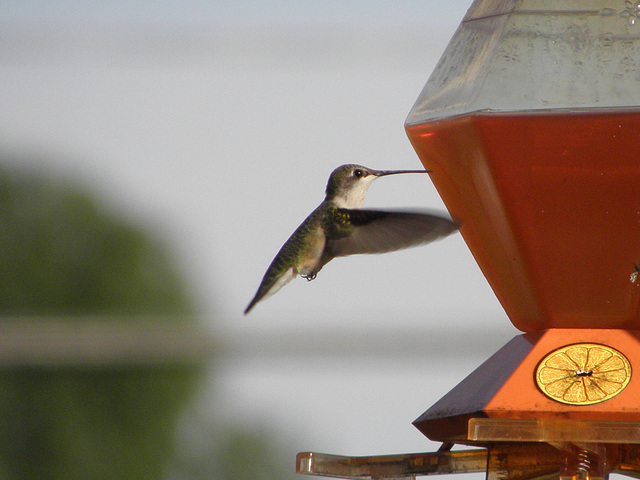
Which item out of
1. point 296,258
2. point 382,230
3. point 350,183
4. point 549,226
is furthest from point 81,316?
point 549,226

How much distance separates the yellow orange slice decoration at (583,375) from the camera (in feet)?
7.20

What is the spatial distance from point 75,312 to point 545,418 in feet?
64.4

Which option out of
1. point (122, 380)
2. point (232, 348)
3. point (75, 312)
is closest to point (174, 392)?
point (122, 380)

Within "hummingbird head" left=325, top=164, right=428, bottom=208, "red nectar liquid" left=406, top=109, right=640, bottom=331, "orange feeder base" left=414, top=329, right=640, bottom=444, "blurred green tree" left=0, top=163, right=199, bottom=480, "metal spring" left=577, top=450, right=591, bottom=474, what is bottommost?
"metal spring" left=577, top=450, right=591, bottom=474

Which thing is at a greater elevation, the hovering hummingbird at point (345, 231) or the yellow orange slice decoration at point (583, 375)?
the hovering hummingbird at point (345, 231)

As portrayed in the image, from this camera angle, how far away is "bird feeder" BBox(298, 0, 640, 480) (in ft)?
7.29

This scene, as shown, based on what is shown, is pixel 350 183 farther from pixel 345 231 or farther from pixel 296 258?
pixel 296 258

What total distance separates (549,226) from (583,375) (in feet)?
1.17

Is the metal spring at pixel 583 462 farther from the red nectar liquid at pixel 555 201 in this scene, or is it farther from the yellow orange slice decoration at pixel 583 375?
the red nectar liquid at pixel 555 201

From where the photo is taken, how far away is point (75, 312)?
21.0 metres

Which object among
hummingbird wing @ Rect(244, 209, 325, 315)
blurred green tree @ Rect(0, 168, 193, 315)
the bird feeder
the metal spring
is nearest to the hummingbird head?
hummingbird wing @ Rect(244, 209, 325, 315)

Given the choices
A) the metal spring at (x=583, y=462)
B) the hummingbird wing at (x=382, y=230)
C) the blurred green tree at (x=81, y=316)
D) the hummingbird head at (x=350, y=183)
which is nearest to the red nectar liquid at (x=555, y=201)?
the hummingbird wing at (x=382, y=230)

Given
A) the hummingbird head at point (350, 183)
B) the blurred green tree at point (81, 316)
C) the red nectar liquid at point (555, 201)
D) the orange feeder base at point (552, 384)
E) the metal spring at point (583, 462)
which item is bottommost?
the metal spring at point (583, 462)

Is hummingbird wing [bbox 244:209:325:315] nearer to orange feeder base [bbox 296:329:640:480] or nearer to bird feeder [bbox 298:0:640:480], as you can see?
bird feeder [bbox 298:0:640:480]
